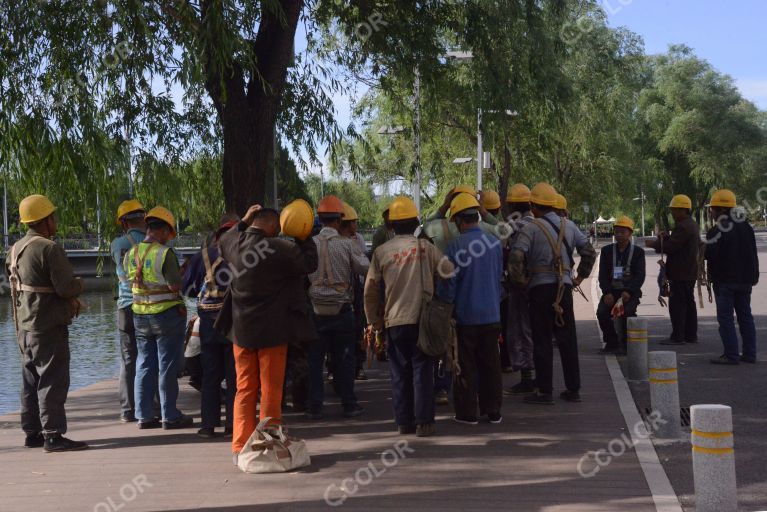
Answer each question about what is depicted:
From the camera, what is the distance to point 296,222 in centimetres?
Result: 696

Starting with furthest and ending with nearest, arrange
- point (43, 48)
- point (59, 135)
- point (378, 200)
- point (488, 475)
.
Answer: point (378, 200) < point (43, 48) < point (59, 135) < point (488, 475)

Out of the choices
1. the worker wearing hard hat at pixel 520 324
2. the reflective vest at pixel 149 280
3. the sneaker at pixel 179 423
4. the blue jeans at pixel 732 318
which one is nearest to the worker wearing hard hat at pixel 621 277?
the blue jeans at pixel 732 318

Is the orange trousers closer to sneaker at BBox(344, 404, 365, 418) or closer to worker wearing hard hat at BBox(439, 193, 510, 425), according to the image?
worker wearing hard hat at BBox(439, 193, 510, 425)

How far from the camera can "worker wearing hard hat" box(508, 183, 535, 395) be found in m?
9.68

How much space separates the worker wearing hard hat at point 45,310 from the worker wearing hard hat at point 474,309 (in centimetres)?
300

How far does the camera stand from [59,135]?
955 centimetres

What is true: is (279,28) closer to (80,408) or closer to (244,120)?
(244,120)

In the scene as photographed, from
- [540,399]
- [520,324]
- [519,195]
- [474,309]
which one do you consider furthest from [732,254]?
[474,309]

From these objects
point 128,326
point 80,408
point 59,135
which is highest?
point 59,135

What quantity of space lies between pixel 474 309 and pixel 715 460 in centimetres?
291

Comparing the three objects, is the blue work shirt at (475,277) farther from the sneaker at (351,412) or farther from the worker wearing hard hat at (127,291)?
the worker wearing hard hat at (127,291)

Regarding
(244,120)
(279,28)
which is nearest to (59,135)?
(244,120)

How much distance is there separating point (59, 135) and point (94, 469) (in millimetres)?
3910

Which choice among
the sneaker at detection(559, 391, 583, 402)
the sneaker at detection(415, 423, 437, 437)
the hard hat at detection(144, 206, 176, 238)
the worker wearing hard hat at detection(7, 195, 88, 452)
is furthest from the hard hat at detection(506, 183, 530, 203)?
the worker wearing hard hat at detection(7, 195, 88, 452)
